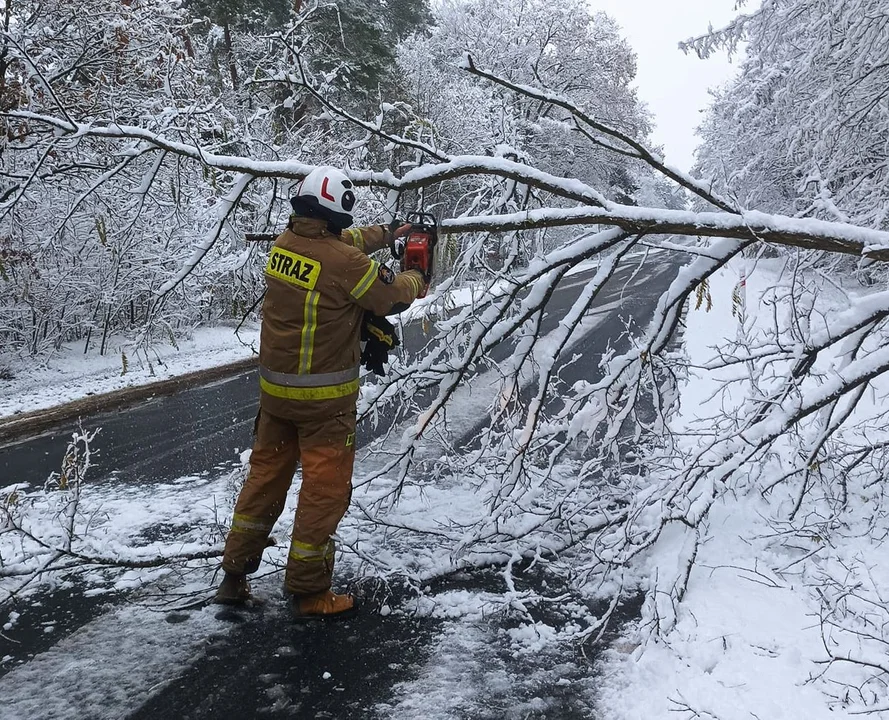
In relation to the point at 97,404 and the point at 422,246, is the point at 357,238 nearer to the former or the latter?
the point at 422,246

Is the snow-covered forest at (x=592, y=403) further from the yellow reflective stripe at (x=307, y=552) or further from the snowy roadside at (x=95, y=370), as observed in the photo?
the snowy roadside at (x=95, y=370)

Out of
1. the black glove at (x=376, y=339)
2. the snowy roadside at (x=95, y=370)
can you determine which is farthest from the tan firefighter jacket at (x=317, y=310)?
the snowy roadside at (x=95, y=370)

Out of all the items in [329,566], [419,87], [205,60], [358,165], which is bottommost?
[329,566]

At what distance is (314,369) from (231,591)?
3.61ft

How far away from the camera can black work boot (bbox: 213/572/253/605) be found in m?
3.09

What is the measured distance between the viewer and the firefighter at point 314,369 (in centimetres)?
303

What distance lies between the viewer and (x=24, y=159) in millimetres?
7656

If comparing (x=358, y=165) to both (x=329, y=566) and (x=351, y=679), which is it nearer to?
(x=329, y=566)

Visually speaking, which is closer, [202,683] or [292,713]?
[292,713]

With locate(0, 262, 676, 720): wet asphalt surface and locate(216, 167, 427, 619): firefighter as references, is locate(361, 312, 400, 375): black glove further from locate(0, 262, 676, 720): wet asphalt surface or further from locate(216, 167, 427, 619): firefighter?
locate(0, 262, 676, 720): wet asphalt surface

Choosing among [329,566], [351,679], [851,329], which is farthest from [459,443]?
[851,329]

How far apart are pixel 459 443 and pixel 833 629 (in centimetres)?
345

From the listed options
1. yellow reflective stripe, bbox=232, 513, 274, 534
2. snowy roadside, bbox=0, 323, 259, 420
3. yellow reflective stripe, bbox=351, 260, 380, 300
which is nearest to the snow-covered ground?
yellow reflective stripe, bbox=232, 513, 274, 534

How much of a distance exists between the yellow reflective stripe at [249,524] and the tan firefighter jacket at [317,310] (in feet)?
1.66
